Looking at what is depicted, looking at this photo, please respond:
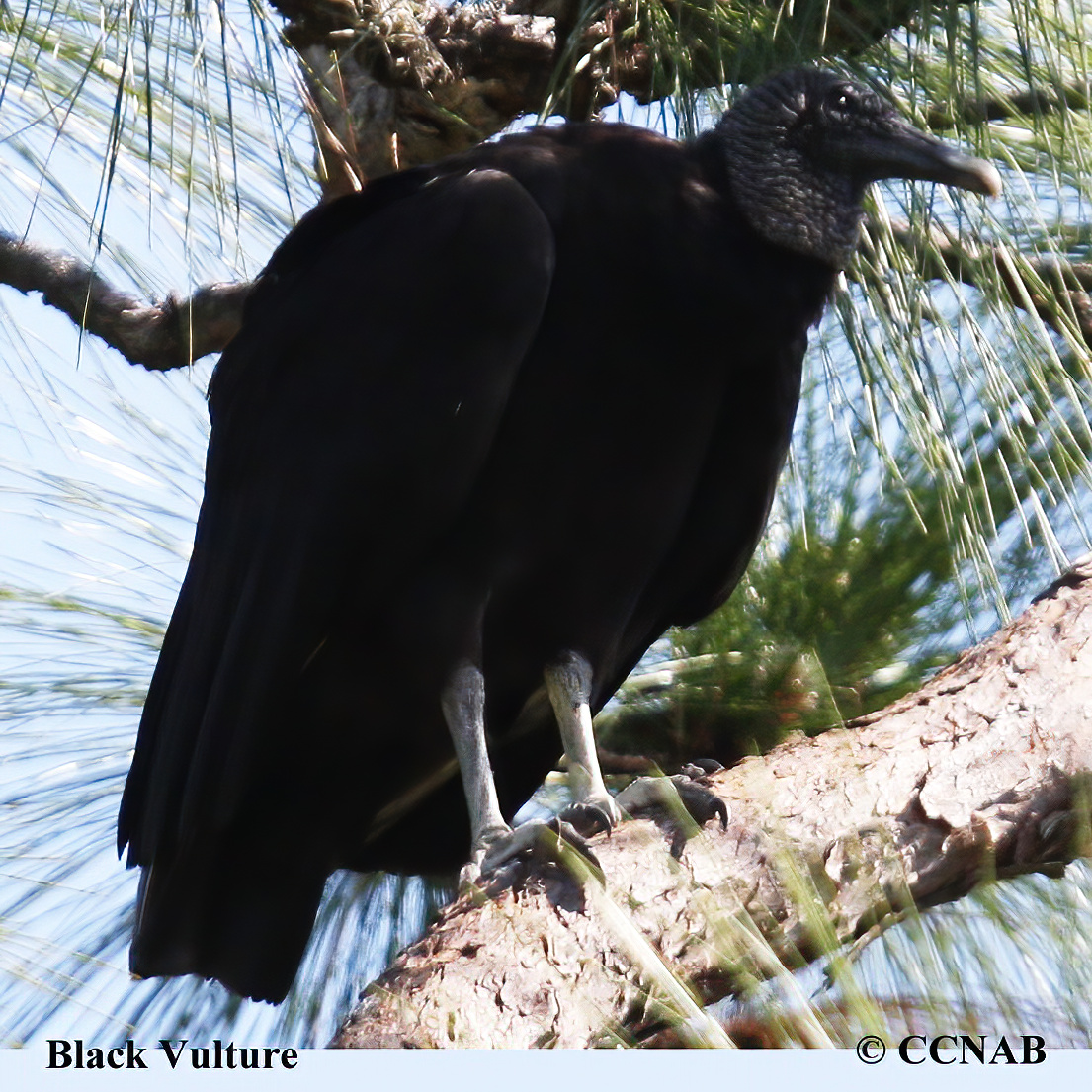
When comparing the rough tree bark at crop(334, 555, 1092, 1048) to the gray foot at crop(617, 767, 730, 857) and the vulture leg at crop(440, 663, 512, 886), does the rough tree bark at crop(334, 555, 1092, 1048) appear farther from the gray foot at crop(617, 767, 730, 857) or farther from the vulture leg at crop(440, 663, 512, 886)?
the vulture leg at crop(440, 663, 512, 886)

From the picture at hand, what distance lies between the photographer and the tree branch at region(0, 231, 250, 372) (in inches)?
92.0

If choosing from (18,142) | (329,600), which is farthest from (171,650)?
(18,142)

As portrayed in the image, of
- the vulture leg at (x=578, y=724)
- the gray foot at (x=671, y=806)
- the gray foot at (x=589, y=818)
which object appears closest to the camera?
the gray foot at (x=671, y=806)

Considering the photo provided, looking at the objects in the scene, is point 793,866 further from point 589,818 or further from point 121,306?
point 121,306

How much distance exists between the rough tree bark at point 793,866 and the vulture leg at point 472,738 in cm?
31

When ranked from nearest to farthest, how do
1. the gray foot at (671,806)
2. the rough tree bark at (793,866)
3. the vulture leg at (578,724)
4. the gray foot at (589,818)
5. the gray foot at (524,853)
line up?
the rough tree bark at (793,866) → the gray foot at (524,853) → the gray foot at (671,806) → the gray foot at (589,818) → the vulture leg at (578,724)

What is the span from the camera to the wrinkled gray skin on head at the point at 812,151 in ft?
7.44

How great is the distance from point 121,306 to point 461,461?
0.61 m

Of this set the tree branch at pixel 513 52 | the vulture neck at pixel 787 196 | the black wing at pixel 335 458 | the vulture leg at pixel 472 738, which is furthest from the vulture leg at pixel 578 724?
the tree branch at pixel 513 52

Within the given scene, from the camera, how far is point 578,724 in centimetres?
227

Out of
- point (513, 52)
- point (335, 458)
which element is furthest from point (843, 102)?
point (335, 458)

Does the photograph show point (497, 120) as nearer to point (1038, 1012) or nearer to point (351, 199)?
point (351, 199)

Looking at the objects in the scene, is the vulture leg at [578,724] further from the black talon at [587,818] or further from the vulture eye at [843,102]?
the vulture eye at [843,102]

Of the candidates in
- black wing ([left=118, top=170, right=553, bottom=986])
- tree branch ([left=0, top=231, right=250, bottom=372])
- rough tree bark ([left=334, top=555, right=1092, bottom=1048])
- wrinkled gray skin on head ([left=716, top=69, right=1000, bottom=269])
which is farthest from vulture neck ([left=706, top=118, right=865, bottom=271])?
tree branch ([left=0, top=231, right=250, bottom=372])
